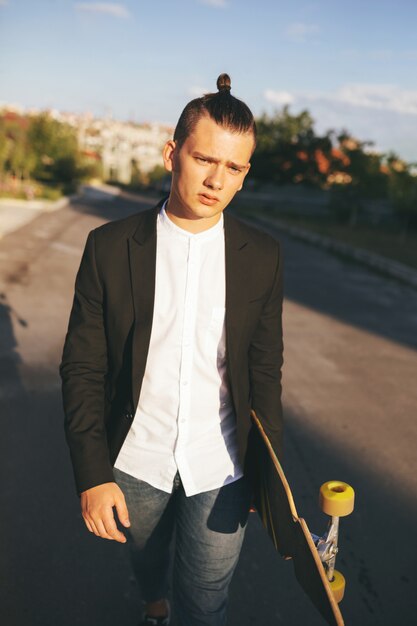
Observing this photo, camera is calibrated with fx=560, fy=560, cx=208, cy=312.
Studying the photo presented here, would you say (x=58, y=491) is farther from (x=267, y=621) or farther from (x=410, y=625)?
(x=410, y=625)

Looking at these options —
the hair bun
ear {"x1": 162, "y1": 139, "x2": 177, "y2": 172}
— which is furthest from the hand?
the hair bun

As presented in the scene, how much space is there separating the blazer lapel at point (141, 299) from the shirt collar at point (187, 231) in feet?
0.32

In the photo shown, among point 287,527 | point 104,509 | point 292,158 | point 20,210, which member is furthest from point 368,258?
point 292,158

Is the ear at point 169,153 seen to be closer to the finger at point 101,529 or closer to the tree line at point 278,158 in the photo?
the finger at point 101,529

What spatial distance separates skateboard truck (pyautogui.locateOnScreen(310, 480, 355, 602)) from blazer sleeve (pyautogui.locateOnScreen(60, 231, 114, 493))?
636 millimetres

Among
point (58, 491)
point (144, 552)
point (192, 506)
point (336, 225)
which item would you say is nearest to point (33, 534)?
point (58, 491)

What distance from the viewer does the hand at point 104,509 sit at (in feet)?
5.36

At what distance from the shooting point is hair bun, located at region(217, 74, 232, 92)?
5.54ft

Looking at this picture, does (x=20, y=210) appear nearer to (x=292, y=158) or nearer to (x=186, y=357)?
(x=186, y=357)

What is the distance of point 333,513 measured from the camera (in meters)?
1.49

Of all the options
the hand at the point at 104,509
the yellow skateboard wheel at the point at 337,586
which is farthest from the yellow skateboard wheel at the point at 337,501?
the hand at the point at 104,509

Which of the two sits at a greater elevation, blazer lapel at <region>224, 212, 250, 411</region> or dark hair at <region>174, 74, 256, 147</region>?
dark hair at <region>174, 74, 256, 147</region>

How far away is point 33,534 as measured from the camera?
125 inches

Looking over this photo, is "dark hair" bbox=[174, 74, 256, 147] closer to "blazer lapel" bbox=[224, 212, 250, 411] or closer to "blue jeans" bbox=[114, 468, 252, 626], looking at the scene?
"blazer lapel" bbox=[224, 212, 250, 411]
